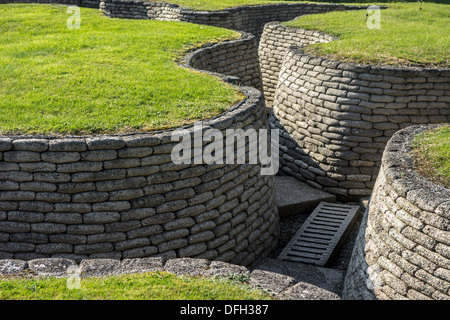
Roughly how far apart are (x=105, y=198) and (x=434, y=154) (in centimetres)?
381

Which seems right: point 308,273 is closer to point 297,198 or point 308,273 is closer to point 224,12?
point 297,198

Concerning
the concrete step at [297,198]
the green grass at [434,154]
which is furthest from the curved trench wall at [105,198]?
the concrete step at [297,198]

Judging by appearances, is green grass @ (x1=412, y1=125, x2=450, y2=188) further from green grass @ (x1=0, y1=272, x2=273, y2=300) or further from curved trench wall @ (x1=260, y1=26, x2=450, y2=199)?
green grass @ (x1=0, y1=272, x2=273, y2=300)

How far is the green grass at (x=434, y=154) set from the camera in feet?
21.1

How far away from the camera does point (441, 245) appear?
5.49 metres

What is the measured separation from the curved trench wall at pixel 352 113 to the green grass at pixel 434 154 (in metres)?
1.74

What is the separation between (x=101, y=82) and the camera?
8.63 meters

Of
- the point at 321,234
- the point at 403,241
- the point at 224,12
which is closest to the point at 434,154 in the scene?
the point at 403,241

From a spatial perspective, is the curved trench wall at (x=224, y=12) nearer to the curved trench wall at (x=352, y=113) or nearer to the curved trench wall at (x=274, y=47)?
the curved trench wall at (x=274, y=47)

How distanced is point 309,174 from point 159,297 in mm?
5833

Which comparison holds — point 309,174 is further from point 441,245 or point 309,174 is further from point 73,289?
point 73,289

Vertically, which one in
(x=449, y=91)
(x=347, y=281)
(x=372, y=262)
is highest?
(x=449, y=91)

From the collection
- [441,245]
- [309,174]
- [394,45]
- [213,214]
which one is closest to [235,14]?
[394,45]

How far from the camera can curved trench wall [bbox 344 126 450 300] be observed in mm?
5535
